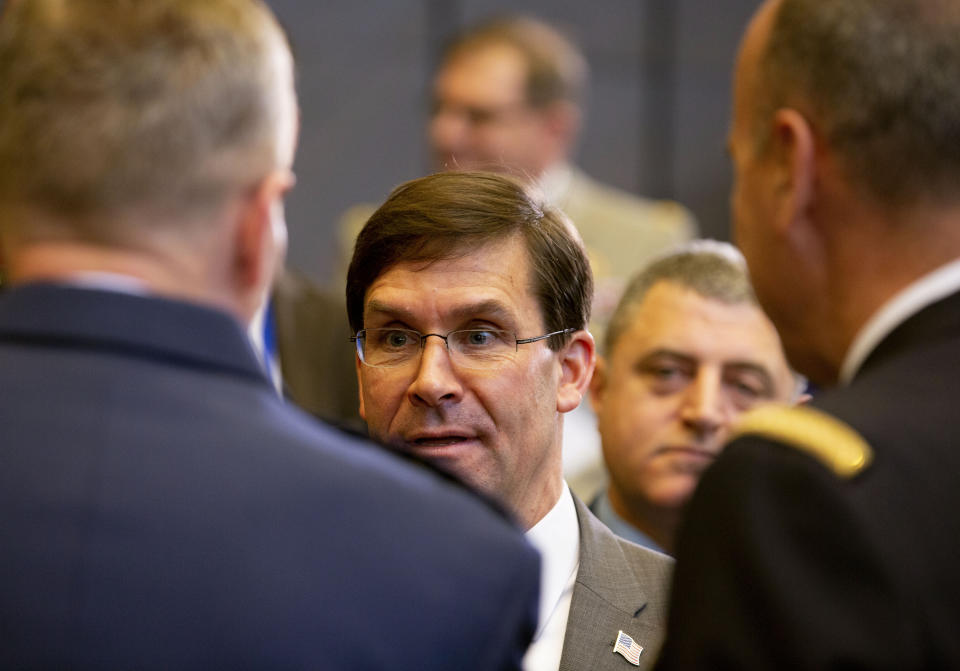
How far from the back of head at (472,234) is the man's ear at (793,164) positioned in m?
0.71

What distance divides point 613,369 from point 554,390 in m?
0.69

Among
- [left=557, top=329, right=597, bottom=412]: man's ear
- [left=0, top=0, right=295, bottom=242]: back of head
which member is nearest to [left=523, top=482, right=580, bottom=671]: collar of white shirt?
[left=557, top=329, right=597, bottom=412]: man's ear

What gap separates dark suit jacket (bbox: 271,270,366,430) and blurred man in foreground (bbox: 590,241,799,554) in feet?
2.70

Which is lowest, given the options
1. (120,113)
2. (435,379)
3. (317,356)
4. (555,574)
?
(317,356)

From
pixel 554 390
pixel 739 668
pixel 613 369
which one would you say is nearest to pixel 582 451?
pixel 613 369

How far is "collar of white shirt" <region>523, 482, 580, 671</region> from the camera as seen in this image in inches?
77.7

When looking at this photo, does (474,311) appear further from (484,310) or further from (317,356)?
(317,356)

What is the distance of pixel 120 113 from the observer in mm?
1146

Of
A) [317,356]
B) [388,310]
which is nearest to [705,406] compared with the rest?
[388,310]

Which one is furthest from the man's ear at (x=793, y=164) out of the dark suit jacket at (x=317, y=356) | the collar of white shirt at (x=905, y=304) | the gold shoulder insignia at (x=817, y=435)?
the dark suit jacket at (x=317, y=356)

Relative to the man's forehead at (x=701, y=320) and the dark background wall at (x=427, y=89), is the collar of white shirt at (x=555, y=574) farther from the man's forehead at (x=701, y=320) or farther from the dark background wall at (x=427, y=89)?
the dark background wall at (x=427, y=89)

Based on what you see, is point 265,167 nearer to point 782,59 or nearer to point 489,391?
point 782,59

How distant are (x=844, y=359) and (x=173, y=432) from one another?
2.67 ft

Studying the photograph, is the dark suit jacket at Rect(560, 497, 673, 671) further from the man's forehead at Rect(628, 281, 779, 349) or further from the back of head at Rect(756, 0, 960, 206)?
the back of head at Rect(756, 0, 960, 206)
